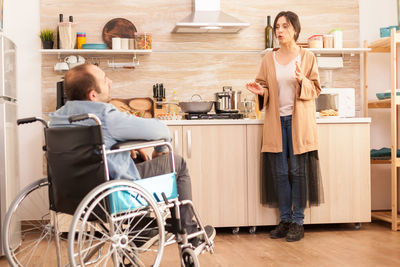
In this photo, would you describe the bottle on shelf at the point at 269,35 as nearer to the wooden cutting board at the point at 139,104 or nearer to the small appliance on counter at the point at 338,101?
the small appliance on counter at the point at 338,101

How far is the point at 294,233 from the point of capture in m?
3.69

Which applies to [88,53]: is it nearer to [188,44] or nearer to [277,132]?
[188,44]

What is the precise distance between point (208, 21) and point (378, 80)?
1.64 meters

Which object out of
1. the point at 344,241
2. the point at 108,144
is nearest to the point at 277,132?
the point at 344,241

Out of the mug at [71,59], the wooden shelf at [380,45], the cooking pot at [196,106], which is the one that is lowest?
the cooking pot at [196,106]

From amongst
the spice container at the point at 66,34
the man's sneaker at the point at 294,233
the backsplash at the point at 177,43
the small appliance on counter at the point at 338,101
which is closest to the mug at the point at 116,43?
the backsplash at the point at 177,43

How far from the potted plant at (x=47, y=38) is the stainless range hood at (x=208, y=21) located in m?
0.99

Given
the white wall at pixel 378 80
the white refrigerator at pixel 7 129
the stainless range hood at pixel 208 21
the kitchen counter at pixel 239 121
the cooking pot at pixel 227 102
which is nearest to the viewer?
the white refrigerator at pixel 7 129

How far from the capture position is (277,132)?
12.2 feet

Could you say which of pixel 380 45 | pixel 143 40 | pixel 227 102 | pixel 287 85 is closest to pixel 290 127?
pixel 287 85

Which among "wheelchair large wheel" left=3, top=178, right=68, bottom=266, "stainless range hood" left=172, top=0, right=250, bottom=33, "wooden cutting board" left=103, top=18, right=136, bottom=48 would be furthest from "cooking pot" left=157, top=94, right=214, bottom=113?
"wheelchair large wheel" left=3, top=178, right=68, bottom=266

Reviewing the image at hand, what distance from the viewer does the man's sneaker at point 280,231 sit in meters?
3.78

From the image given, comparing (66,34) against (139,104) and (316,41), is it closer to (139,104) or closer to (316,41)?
(139,104)

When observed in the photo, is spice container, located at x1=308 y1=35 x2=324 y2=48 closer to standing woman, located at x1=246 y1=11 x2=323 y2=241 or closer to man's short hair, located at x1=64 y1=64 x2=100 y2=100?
standing woman, located at x1=246 y1=11 x2=323 y2=241
